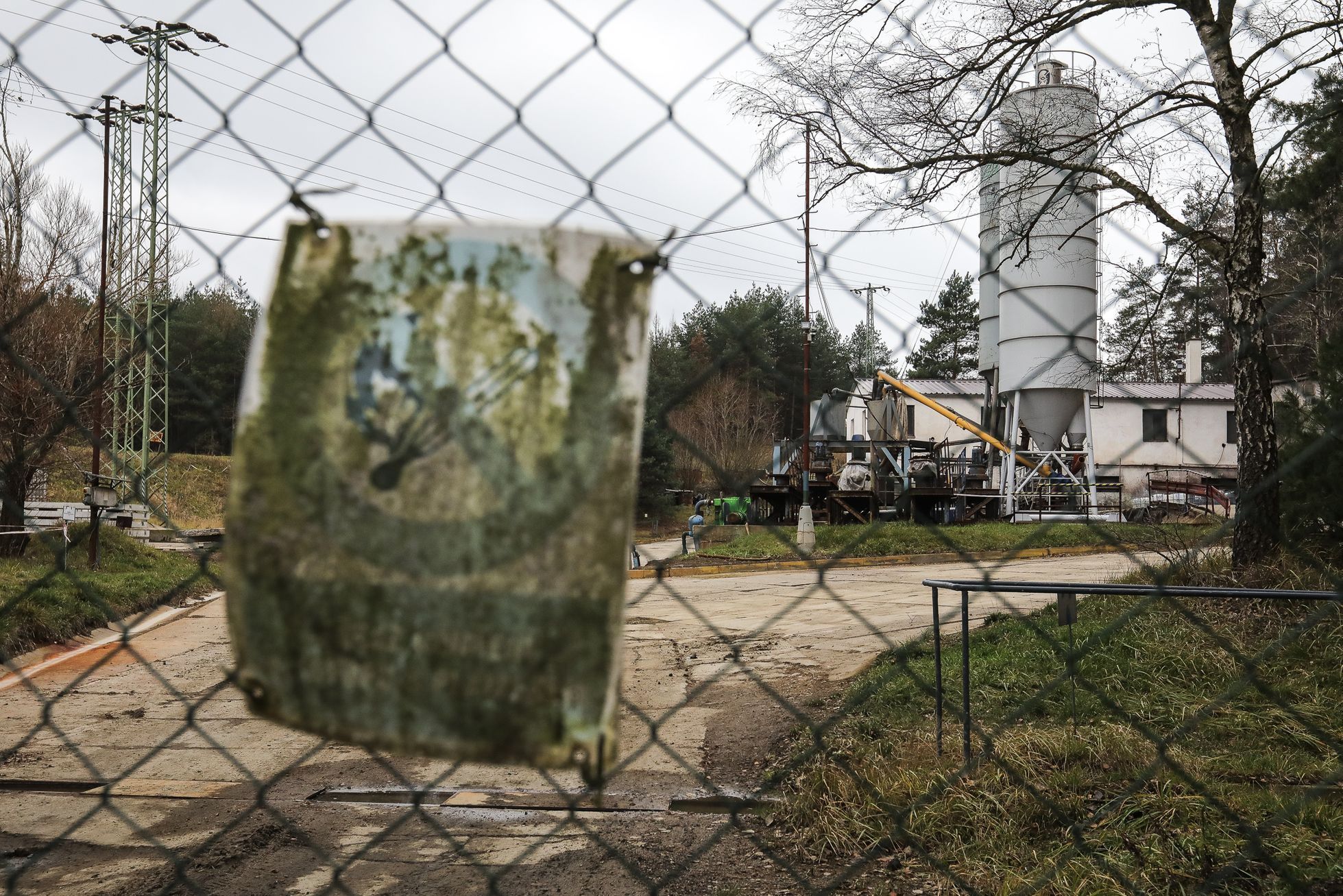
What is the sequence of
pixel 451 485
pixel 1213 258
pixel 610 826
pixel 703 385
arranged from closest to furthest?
1. pixel 451 485
2. pixel 703 385
3. pixel 1213 258
4. pixel 610 826

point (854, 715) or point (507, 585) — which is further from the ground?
point (507, 585)

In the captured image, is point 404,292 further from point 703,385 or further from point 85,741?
point 85,741

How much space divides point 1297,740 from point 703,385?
335cm

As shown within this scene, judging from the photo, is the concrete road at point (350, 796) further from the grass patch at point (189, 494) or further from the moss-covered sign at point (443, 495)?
the grass patch at point (189, 494)

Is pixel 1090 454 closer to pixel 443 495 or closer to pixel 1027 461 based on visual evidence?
pixel 1027 461

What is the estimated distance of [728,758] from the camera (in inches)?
148

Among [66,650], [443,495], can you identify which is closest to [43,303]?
[443,495]

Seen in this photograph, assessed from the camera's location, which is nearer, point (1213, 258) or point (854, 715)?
point (1213, 258)

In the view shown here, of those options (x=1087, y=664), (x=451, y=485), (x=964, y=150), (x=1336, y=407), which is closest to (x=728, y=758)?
(x=1087, y=664)

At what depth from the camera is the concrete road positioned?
239cm

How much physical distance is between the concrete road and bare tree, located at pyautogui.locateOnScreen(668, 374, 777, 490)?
0.55 feet

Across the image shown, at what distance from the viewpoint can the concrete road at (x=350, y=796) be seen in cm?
239

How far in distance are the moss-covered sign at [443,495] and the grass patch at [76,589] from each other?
3624 millimetres

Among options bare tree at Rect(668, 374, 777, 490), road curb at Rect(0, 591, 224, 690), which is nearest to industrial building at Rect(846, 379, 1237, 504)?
bare tree at Rect(668, 374, 777, 490)
